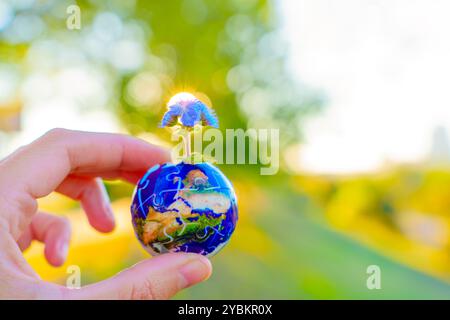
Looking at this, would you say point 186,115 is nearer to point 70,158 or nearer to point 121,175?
point 70,158

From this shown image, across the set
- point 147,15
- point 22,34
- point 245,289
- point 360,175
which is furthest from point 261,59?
point 245,289

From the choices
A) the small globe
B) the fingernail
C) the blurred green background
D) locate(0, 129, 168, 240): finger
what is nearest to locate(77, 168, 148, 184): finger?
locate(0, 129, 168, 240): finger

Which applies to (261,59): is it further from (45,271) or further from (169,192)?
(169,192)

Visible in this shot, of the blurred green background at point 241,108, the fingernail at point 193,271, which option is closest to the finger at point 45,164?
the fingernail at point 193,271

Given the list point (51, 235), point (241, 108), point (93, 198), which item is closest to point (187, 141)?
point (93, 198)

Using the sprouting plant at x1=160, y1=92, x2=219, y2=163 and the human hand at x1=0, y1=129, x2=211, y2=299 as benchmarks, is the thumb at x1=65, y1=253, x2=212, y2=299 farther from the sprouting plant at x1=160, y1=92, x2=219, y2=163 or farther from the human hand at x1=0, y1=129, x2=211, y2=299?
the sprouting plant at x1=160, y1=92, x2=219, y2=163

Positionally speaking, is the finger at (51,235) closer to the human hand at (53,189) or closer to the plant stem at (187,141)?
the human hand at (53,189)

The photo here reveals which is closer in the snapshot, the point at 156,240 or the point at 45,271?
the point at 156,240
